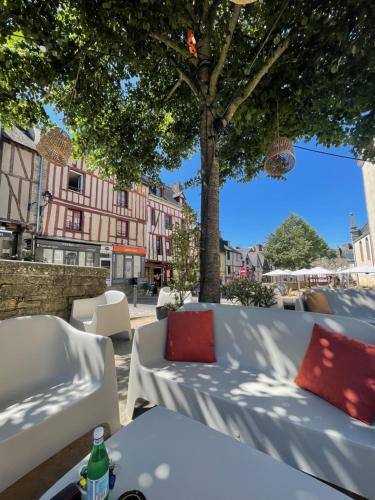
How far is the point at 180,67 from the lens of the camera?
3.48m

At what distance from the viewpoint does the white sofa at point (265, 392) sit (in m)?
1.16

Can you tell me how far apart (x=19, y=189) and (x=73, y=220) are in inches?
131

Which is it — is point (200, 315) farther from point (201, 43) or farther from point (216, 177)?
point (201, 43)

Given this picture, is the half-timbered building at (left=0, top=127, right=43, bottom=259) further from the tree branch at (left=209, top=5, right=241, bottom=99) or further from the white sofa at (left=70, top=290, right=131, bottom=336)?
the tree branch at (left=209, top=5, right=241, bottom=99)

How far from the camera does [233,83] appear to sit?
3.78 m

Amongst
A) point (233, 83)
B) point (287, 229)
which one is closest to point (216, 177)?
point (233, 83)

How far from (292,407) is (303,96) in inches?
154

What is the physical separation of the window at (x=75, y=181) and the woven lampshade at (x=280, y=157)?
13.9 metres

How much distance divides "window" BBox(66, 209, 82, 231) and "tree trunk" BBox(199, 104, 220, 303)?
1267 cm

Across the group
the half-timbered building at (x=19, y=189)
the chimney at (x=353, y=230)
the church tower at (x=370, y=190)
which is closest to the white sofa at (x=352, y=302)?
the church tower at (x=370, y=190)

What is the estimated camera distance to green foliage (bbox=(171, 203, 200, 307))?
404cm

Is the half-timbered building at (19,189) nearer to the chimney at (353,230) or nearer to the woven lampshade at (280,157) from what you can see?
the woven lampshade at (280,157)

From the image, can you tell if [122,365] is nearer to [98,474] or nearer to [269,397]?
[269,397]

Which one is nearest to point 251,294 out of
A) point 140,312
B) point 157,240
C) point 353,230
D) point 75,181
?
point 140,312
